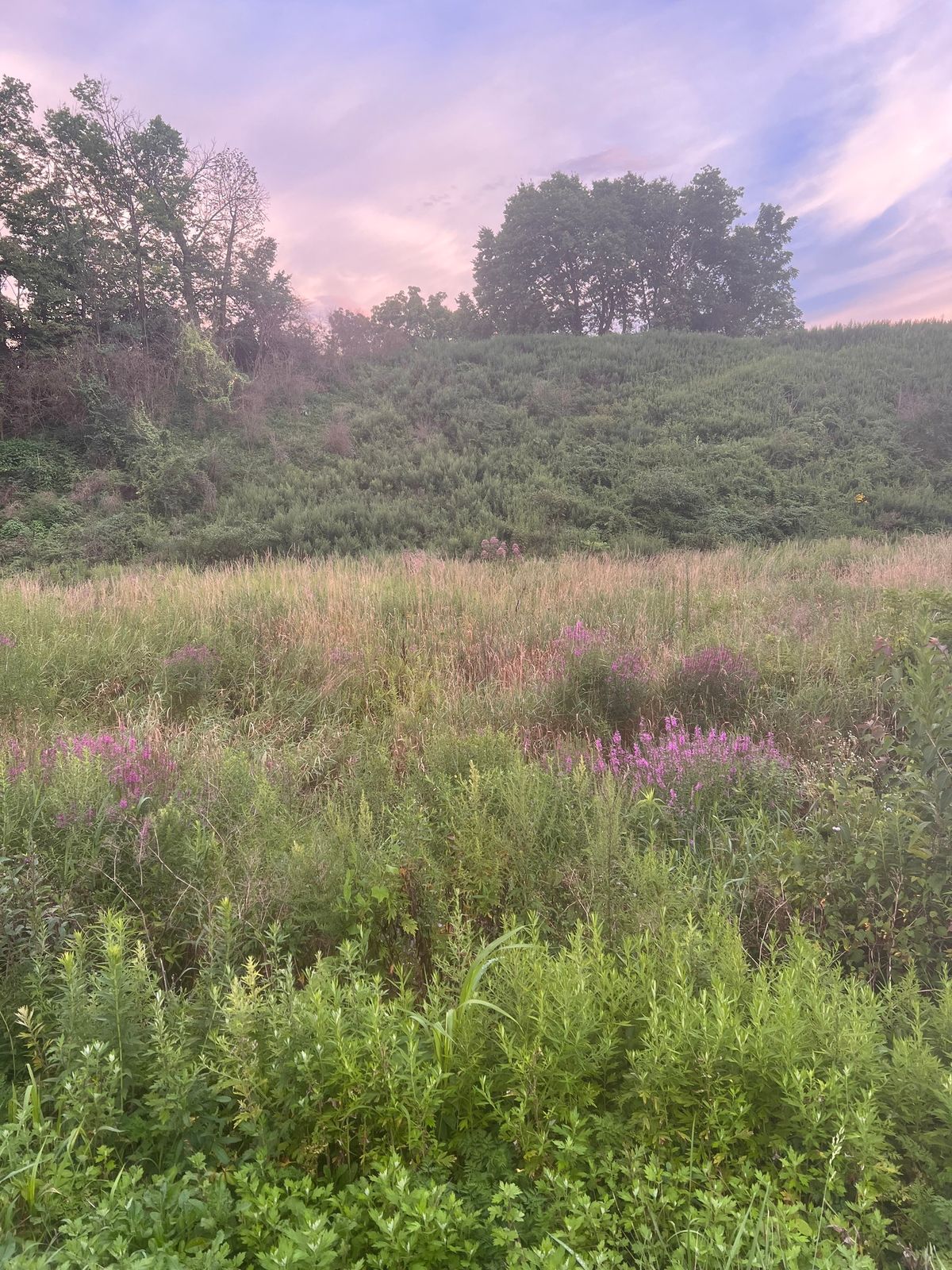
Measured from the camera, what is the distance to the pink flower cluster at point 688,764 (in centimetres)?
336

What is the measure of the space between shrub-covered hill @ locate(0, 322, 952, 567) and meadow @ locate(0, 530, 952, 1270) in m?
10.9

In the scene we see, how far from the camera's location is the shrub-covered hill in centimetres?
1538

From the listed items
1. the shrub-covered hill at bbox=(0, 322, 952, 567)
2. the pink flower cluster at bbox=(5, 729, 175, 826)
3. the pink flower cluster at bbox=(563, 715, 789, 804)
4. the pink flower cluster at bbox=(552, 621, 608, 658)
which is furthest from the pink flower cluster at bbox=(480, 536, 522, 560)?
the pink flower cluster at bbox=(5, 729, 175, 826)

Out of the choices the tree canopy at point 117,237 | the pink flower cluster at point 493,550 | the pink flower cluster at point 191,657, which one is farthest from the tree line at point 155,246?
the pink flower cluster at point 191,657

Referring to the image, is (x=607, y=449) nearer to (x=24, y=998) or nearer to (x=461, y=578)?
(x=461, y=578)

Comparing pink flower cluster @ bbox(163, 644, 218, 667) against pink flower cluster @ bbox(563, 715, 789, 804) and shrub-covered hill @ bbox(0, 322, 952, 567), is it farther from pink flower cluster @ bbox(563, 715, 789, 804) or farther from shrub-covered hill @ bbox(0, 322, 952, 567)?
shrub-covered hill @ bbox(0, 322, 952, 567)

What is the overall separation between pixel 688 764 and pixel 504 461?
16.6 m

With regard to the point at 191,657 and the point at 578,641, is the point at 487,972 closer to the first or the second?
the point at 578,641

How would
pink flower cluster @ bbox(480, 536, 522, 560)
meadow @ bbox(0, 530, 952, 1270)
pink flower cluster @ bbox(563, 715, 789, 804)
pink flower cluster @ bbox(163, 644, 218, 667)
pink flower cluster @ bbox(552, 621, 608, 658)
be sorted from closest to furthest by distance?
meadow @ bbox(0, 530, 952, 1270) → pink flower cluster @ bbox(563, 715, 789, 804) → pink flower cluster @ bbox(552, 621, 608, 658) → pink flower cluster @ bbox(163, 644, 218, 667) → pink flower cluster @ bbox(480, 536, 522, 560)

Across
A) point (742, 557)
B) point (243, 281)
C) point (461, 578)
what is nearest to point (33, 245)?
point (243, 281)

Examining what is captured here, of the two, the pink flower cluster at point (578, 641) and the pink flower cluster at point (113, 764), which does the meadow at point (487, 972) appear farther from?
the pink flower cluster at point (578, 641)

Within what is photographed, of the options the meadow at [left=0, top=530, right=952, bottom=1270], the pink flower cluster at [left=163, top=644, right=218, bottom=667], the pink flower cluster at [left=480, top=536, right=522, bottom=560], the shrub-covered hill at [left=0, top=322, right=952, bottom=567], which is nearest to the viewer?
the meadow at [left=0, top=530, right=952, bottom=1270]

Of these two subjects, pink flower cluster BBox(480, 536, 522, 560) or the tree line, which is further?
the tree line

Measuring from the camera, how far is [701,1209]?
1.39 meters
